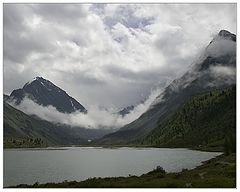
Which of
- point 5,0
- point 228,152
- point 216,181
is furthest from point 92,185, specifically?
point 228,152

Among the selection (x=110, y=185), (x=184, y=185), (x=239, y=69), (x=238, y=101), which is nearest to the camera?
(x=239, y=69)

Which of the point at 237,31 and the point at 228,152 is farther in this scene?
the point at 228,152

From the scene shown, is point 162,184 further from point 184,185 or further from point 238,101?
point 238,101

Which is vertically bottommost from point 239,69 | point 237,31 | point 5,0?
point 239,69

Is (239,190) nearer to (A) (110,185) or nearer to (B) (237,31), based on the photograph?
(B) (237,31)

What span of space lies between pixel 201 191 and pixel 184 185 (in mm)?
13114

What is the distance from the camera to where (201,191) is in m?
39.1

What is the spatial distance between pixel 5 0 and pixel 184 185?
33.2 meters

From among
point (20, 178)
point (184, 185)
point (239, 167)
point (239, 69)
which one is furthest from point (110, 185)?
point (20, 178)

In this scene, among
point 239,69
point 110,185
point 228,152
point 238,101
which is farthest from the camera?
point 228,152

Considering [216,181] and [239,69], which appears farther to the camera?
[216,181]

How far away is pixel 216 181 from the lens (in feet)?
177

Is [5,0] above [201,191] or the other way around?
above

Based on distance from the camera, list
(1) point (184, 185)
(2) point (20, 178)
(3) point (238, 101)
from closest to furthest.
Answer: (3) point (238, 101), (1) point (184, 185), (2) point (20, 178)
